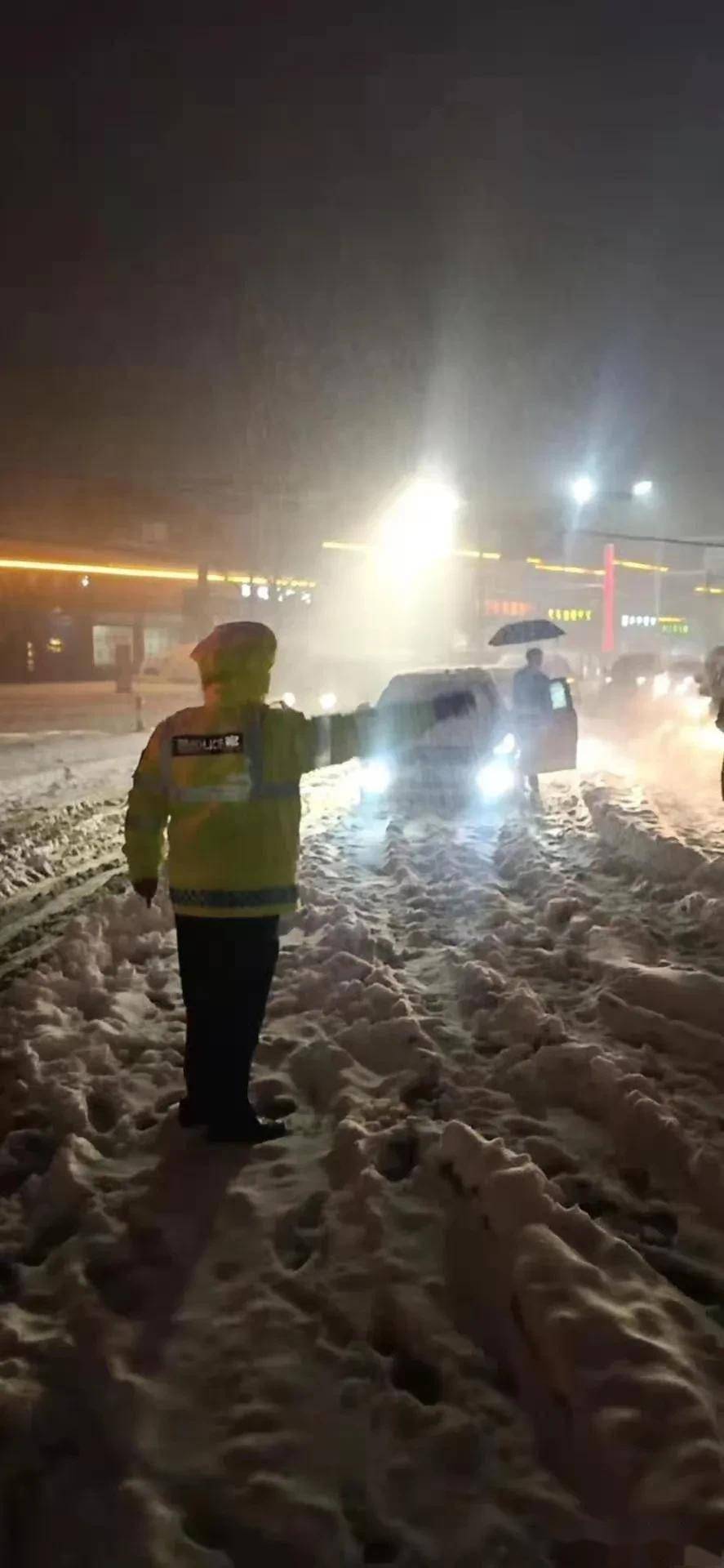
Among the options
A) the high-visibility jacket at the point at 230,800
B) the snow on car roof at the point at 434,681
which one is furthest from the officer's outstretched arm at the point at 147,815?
the snow on car roof at the point at 434,681

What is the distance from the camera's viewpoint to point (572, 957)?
6.26 meters

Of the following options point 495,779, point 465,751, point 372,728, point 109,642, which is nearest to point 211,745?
point 372,728

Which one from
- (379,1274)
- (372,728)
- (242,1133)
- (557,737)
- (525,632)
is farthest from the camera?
(525,632)

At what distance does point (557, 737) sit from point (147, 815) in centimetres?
963

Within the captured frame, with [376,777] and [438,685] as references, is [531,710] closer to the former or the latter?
[438,685]

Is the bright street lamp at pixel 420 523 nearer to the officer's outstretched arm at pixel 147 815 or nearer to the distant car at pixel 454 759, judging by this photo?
the distant car at pixel 454 759

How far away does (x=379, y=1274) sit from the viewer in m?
3.12

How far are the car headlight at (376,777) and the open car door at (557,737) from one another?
2032 mm

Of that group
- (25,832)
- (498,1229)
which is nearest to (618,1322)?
(498,1229)

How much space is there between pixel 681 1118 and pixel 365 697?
24020 mm

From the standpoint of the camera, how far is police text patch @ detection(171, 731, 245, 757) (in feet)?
13.0

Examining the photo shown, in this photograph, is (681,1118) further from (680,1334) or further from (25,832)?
(25,832)

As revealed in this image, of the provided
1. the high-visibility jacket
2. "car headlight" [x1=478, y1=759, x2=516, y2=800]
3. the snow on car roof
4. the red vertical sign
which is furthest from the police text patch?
the red vertical sign

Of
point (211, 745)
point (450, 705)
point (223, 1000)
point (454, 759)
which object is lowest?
point (223, 1000)
